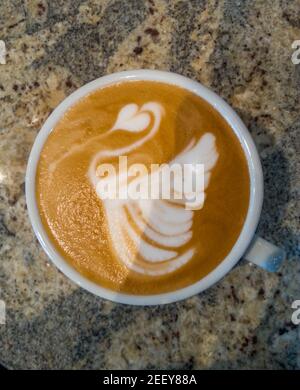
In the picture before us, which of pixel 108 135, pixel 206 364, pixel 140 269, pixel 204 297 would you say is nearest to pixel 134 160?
pixel 108 135

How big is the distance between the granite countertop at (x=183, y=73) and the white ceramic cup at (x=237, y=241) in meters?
0.08

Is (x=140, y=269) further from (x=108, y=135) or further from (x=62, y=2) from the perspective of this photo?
(x=62, y=2)

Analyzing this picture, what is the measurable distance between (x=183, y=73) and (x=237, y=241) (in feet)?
1.16

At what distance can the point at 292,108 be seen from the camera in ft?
3.04

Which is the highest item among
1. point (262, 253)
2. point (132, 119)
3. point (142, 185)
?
point (132, 119)

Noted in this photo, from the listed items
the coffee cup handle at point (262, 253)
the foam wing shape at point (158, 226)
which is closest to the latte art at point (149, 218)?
the foam wing shape at point (158, 226)

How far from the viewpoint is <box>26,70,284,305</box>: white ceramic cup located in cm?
81

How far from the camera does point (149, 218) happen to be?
2.67ft

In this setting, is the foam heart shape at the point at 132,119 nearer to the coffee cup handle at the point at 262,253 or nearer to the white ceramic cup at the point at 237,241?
the white ceramic cup at the point at 237,241

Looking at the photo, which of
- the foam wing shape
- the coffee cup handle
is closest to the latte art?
the foam wing shape

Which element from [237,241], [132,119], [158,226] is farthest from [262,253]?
[132,119]

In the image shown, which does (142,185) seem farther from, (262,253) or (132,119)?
(262,253)

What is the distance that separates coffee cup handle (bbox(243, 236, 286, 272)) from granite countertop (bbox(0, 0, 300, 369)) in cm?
6
